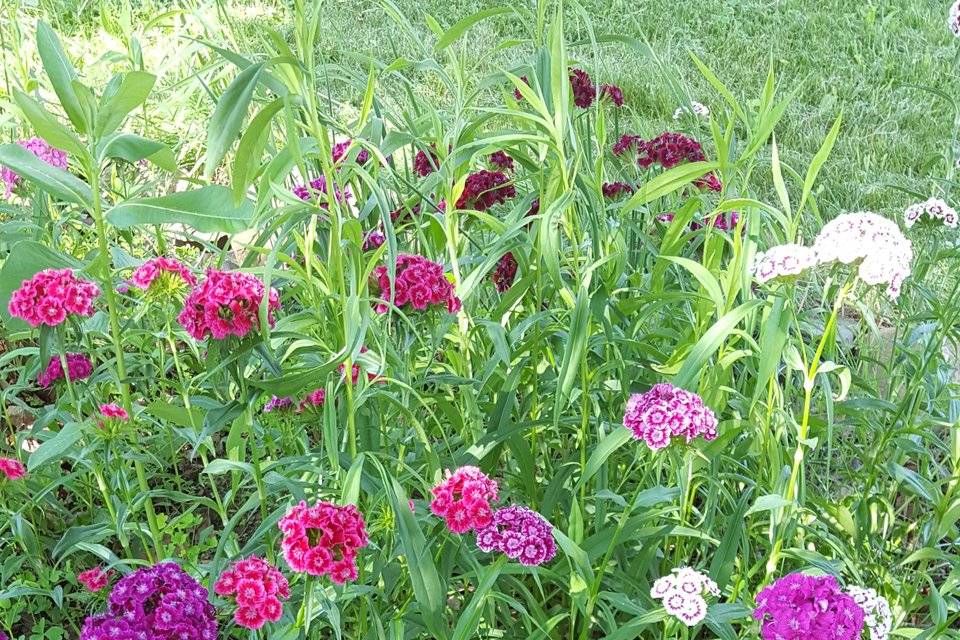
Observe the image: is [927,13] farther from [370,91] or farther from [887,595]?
[370,91]

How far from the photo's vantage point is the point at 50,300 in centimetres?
164

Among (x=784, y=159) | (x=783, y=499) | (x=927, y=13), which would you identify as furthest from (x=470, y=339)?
(x=927, y=13)

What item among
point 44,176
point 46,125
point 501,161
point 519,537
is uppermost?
point 46,125

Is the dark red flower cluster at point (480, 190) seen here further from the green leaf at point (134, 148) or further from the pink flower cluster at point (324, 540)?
the pink flower cluster at point (324, 540)

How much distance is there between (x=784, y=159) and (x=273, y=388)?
3016 mm

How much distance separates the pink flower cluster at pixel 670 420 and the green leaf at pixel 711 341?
36 mm

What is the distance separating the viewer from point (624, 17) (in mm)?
5090

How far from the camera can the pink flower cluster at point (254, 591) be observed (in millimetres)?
1410

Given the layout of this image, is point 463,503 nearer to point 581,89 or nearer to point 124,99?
point 124,99

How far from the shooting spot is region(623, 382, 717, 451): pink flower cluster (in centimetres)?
148

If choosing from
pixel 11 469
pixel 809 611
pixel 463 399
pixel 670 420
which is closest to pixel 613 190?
pixel 463 399

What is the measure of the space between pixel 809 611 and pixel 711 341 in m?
0.42

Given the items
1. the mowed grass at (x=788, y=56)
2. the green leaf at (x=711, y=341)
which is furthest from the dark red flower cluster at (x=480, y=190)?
the mowed grass at (x=788, y=56)

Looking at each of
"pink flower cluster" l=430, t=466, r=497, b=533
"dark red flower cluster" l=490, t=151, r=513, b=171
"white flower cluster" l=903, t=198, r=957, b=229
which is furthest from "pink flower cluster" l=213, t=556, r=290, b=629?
"white flower cluster" l=903, t=198, r=957, b=229
